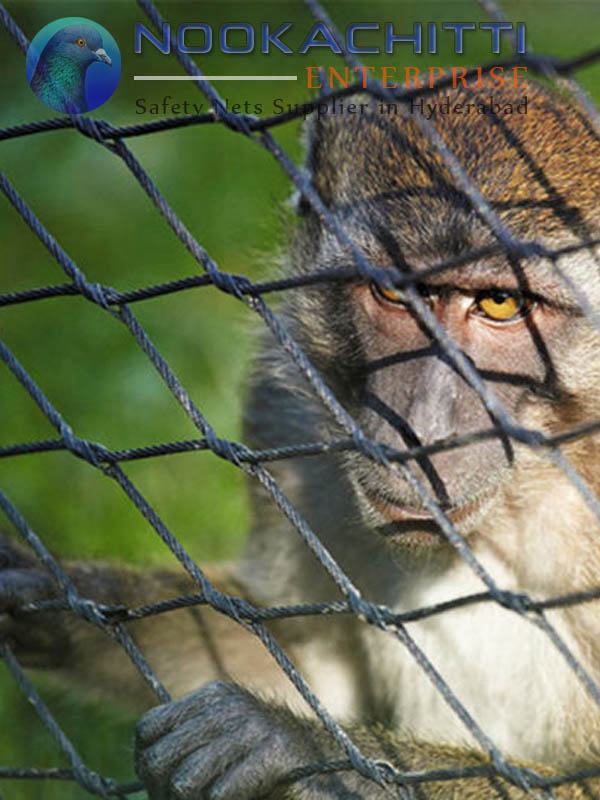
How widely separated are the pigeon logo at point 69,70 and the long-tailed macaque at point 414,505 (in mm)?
608

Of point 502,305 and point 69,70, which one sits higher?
point 69,70

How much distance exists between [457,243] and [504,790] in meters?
1.20

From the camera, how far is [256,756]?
8.39 ft

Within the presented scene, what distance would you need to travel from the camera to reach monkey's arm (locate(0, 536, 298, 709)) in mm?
3346

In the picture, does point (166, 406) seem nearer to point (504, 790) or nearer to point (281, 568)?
point (281, 568)

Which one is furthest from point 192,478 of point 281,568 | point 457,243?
point 457,243

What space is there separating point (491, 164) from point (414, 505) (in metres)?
0.82

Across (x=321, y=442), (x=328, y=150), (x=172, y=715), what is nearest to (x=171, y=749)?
(x=172, y=715)

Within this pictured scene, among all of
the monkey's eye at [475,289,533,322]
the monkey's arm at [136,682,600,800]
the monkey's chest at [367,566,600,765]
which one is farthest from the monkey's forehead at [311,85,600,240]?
the monkey's arm at [136,682,600,800]

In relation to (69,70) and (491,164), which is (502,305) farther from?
(69,70)

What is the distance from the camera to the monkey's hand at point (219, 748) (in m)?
2.54

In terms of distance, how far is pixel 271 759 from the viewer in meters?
2.55

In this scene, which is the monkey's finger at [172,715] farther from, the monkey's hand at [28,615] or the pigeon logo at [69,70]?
the pigeon logo at [69,70]

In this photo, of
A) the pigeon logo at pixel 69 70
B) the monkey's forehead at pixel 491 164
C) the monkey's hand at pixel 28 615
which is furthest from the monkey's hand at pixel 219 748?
the pigeon logo at pixel 69 70
